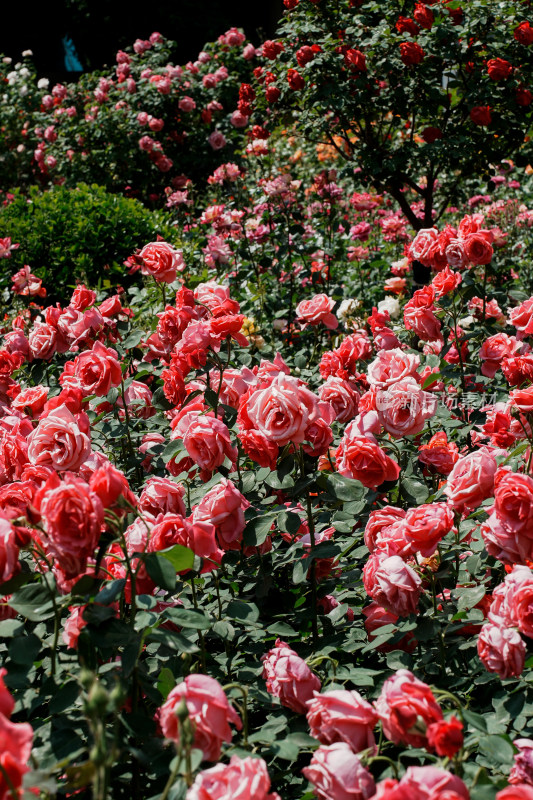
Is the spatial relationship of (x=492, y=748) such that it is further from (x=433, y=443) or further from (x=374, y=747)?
(x=433, y=443)

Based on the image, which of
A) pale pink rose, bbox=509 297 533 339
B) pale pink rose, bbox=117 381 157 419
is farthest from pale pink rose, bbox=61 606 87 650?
pale pink rose, bbox=509 297 533 339

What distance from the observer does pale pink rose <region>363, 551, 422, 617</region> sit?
48.1 inches

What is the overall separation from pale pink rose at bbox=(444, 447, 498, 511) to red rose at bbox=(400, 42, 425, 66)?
9.58 feet

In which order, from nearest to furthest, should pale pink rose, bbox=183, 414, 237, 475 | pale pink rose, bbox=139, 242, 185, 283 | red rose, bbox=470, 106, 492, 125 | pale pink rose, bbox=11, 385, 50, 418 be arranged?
pale pink rose, bbox=183, 414, 237, 475
pale pink rose, bbox=11, 385, 50, 418
pale pink rose, bbox=139, 242, 185, 283
red rose, bbox=470, 106, 492, 125

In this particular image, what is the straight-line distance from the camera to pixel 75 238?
15.7 feet

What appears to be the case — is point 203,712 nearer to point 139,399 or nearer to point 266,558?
point 266,558

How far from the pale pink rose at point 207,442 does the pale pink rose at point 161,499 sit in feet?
0.28

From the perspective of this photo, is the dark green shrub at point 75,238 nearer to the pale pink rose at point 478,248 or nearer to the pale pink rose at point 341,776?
the pale pink rose at point 478,248

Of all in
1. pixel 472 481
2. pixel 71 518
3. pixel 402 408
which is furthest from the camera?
pixel 402 408

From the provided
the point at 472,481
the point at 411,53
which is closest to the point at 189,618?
the point at 472,481

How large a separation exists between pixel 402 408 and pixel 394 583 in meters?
0.41

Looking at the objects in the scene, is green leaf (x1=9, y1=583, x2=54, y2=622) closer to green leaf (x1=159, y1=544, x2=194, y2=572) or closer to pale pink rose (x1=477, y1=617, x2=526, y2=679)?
green leaf (x1=159, y1=544, x2=194, y2=572)

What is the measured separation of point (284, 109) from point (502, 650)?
4.19 meters

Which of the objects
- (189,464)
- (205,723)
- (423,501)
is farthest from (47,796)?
(423,501)
